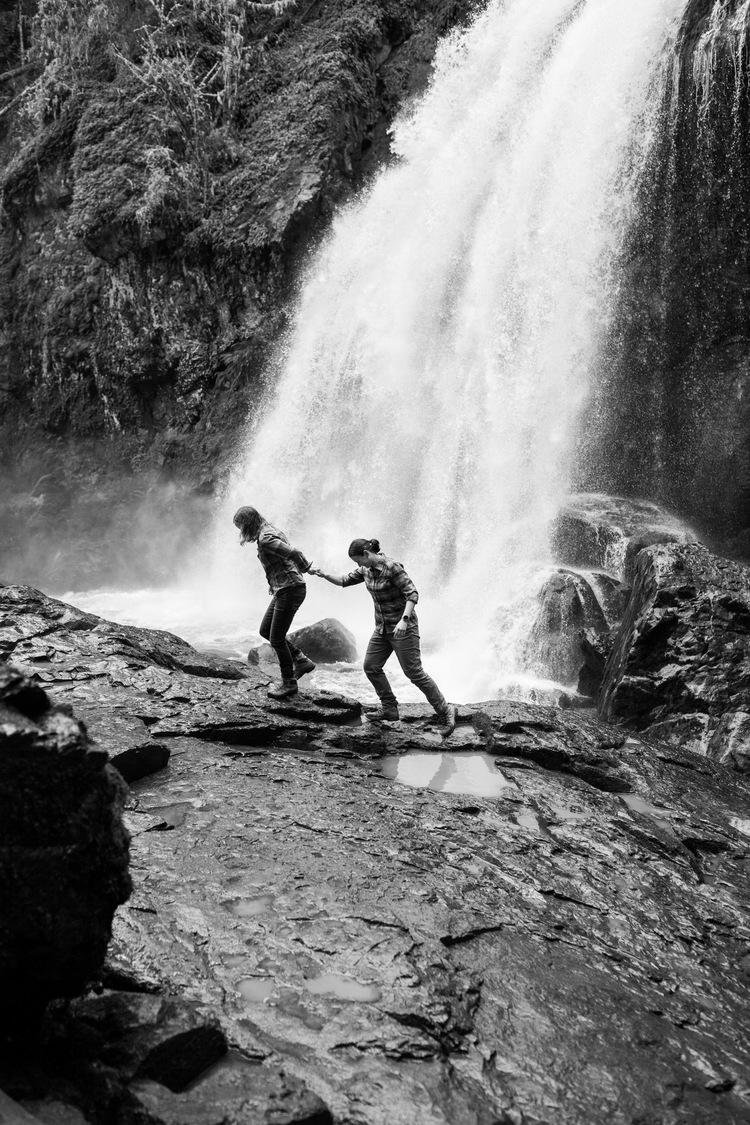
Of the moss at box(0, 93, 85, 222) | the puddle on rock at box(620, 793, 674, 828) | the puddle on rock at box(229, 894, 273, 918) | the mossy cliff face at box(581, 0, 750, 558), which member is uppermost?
the moss at box(0, 93, 85, 222)

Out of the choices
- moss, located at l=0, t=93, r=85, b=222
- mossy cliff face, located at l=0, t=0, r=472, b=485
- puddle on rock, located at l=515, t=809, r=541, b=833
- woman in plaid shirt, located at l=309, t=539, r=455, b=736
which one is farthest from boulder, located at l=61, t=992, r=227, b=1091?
moss, located at l=0, t=93, r=85, b=222

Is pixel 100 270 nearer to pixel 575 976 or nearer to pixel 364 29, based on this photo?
pixel 364 29

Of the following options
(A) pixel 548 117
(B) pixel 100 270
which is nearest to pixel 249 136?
(B) pixel 100 270

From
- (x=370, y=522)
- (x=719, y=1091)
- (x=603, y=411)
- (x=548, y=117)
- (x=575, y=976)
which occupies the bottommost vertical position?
(x=719, y=1091)

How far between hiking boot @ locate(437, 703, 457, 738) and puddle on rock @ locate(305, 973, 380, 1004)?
3655 mm

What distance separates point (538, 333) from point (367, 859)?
13229 mm

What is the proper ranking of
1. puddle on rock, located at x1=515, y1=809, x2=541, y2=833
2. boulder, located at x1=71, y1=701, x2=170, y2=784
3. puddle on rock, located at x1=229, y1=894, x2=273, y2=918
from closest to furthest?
1. puddle on rock, located at x1=229, y1=894, x2=273, y2=918
2. boulder, located at x1=71, y1=701, x2=170, y2=784
3. puddle on rock, located at x1=515, y1=809, x2=541, y2=833

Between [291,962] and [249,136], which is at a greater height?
[249,136]

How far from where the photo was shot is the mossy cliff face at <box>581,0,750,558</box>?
46.6 ft

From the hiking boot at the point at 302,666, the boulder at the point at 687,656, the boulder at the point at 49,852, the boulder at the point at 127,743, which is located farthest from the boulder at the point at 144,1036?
the boulder at the point at 687,656

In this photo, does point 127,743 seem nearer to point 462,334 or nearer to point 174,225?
point 462,334

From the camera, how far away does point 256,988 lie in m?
3.16

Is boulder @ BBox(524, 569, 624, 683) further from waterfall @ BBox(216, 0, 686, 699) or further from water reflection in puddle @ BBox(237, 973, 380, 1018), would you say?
water reflection in puddle @ BBox(237, 973, 380, 1018)

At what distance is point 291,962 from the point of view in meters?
3.37
